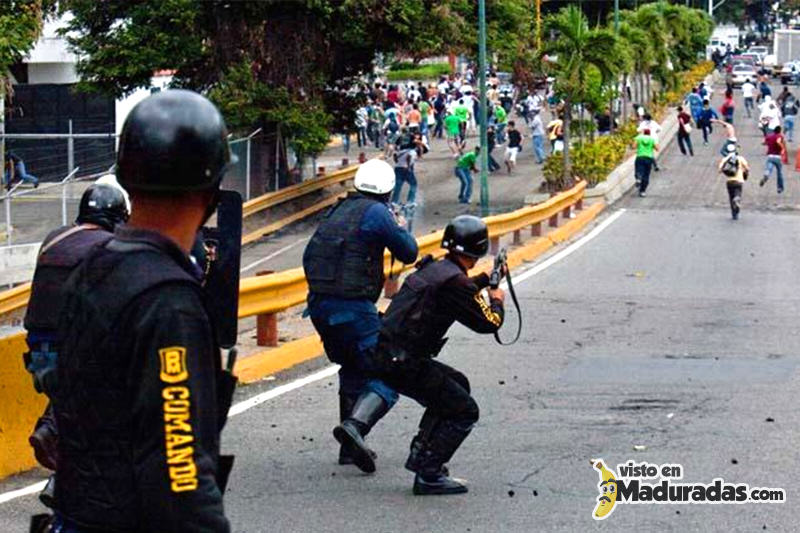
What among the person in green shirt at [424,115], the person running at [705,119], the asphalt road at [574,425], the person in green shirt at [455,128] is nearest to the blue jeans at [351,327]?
the asphalt road at [574,425]

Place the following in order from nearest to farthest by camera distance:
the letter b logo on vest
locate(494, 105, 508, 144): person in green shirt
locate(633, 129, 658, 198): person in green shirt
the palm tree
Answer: the letter b logo on vest < locate(633, 129, 658, 198): person in green shirt < the palm tree < locate(494, 105, 508, 144): person in green shirt

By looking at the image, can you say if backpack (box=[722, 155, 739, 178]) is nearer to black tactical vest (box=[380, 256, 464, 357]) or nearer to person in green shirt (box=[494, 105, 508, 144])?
person in green shirt (box=[494, 105, 508, 144])

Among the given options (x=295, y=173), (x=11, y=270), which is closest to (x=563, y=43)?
(x=295, y=173)

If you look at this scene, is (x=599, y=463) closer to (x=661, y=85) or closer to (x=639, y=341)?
(x=639, y=341)

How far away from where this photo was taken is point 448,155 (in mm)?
50031

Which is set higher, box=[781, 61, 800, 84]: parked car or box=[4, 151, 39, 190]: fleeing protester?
box=[781, 61, 800, 84]: parked car

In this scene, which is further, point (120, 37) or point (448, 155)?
point (448, 155)

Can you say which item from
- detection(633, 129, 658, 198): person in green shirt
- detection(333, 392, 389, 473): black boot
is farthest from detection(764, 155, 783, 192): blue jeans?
detection(333, 392, 389, 473): black boot

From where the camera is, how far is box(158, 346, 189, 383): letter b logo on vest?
330 cm

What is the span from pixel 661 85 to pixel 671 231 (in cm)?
3605

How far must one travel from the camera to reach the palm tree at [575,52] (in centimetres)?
3694

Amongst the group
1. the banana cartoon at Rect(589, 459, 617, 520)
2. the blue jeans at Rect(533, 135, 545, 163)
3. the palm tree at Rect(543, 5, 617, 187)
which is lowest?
the banana cartoon at Rect(589, 459, 617, 520)

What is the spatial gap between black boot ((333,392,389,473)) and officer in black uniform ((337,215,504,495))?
0.34 meters

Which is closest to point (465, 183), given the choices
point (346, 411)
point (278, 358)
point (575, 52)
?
point (575, 52)
